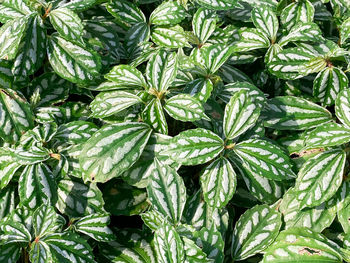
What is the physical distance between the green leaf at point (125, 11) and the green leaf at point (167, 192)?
73 cm

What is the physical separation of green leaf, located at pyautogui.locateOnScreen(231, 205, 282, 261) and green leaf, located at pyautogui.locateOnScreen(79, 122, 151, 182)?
0.48 meters

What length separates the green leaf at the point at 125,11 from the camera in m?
1.99

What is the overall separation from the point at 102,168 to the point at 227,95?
1.98 ft

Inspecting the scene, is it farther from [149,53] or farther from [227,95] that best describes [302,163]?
[149,53]

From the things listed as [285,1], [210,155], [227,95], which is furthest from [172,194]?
[285,1]

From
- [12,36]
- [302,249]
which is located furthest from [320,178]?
[12,36]

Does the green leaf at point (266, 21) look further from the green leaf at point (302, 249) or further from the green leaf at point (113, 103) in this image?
the green leaf at point (302, 249)

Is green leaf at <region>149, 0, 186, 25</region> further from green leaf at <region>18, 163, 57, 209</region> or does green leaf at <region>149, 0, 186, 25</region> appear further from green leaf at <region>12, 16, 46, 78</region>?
green leaf at <region>18, 163, 57, 209</region>

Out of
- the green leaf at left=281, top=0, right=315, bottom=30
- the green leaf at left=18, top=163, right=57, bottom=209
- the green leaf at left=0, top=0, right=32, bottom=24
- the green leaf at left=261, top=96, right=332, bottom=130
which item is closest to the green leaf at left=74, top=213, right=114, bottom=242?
the green leaf at left=18, top=163, right=57, bottom=209

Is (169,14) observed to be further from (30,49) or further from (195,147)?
(195,147)

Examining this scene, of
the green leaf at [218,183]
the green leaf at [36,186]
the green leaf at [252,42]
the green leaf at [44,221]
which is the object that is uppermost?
the green leaf at [252,42]

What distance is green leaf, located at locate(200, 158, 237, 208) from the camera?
60.9 inches

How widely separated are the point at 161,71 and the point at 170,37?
0.34 m

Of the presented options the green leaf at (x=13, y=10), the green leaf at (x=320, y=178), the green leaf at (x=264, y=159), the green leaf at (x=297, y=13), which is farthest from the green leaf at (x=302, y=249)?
the green leaf at (x=13, y=10)
